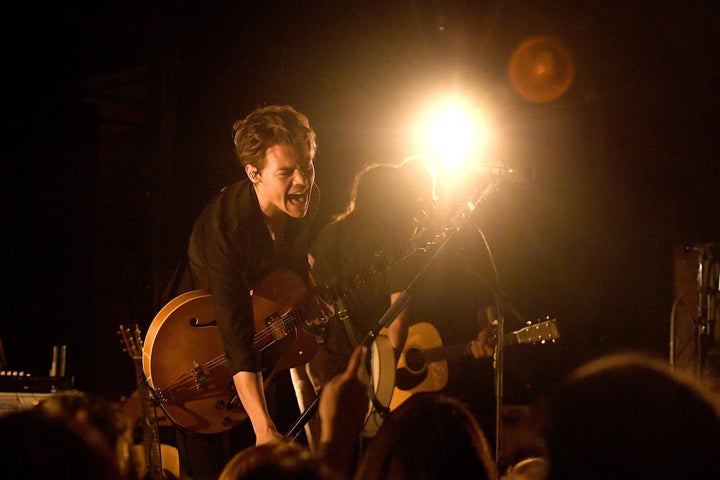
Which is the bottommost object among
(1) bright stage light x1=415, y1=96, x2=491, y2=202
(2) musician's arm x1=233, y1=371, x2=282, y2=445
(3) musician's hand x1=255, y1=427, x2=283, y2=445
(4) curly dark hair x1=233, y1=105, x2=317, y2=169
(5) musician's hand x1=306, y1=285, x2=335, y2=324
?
(3) musician's hand x1=255, y1=427, x2=283, y2=445

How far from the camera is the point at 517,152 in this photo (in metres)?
6.18

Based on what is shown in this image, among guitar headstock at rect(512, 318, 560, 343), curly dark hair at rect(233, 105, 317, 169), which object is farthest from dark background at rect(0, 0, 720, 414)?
curly dark hair at rect(233, 105, 317, 169)

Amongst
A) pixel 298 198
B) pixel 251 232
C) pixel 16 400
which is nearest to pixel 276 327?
pixel 251 232

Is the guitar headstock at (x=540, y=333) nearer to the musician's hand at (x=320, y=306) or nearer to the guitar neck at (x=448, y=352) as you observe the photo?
the guitar neck at (x=448, y=352)

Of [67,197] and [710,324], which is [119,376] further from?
[710,324]

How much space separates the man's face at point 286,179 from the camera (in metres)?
3.64

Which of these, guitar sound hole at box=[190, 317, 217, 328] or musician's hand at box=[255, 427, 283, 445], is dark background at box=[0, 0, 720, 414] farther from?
musician's hand at box=[255, 427, 283, 445]

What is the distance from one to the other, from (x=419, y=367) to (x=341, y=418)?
4.07 metres

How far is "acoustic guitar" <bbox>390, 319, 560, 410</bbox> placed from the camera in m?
5.80

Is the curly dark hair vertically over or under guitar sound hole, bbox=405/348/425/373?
over

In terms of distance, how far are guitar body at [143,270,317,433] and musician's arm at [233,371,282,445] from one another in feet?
0.59

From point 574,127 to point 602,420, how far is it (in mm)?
5223

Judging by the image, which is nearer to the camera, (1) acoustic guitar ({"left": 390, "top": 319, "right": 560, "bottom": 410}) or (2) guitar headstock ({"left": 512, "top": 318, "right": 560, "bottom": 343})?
(2) guitar headstock ({"left": 512, "top": 318, "right": 560, "bottom": 343})

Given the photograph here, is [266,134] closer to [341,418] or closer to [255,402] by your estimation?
[255,402]
